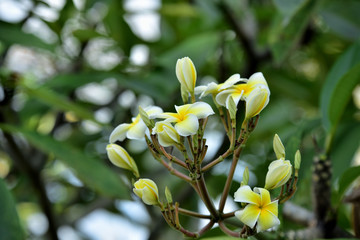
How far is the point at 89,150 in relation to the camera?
1.26m

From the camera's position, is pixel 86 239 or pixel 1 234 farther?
pixel 86 239

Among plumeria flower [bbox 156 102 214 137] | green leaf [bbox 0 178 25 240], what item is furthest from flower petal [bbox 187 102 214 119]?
green leaf [bbox 0 178 25 240]

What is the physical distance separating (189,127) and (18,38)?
592mm

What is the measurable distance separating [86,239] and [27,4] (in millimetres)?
783

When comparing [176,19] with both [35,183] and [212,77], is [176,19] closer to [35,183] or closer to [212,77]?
[212,77]

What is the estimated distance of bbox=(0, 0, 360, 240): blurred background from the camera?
75 cm

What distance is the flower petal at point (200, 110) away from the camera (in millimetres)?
421

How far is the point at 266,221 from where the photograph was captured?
0.40 meters

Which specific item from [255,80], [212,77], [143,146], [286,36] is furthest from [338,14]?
[143,146]

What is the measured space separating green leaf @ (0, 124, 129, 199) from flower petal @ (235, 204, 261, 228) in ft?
1.26

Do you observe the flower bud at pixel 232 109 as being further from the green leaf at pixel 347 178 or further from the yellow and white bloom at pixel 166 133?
the green leaf at pixel 347 178

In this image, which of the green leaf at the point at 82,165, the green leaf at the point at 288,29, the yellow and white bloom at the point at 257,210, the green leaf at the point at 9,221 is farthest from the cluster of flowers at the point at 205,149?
the green leaf at the point at 288,29

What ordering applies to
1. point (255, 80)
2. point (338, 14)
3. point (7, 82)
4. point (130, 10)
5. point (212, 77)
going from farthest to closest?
1. point (212, 77)
2. point (130, 10)
3. point (338, 14)
4. point (7, 82)
5. point (255, 80)

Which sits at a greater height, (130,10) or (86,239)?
(130,10)
